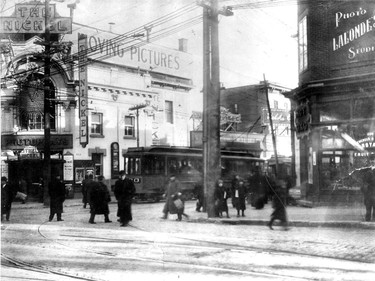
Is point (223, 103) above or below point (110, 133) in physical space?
above

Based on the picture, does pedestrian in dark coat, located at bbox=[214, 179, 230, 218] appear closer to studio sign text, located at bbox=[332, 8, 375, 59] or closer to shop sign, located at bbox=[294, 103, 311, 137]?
shop sign, located at bbox=[294, 103, 311, 137]

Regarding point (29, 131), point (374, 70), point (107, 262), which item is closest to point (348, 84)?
point (374, 70)

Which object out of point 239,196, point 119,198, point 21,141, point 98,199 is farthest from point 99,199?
point 21,141

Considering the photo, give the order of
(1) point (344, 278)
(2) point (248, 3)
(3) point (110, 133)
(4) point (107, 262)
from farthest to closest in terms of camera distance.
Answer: (3) point (110, 133) < (2) point (248, 3) < (4) point (107, 262) < (1) point (344, 278)

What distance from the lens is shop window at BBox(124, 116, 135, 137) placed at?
2973 cm

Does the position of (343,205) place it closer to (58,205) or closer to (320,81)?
(320,81)

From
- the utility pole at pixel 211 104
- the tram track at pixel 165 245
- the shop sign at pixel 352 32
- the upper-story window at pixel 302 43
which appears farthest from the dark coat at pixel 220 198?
the upper-story window at pixel 302 43

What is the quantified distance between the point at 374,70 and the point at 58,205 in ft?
35.9

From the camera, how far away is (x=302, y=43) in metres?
19.0

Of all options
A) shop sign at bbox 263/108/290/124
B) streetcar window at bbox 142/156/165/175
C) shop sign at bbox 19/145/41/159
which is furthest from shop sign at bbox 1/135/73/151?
shop sign at bbox 263/108/290/124

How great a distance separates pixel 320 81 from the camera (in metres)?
17.2

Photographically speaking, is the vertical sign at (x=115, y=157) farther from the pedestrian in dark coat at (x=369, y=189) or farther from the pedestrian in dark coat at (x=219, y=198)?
the pedestrian in dark coat at (x=369, y=189)

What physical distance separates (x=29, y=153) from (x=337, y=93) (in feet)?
56.1

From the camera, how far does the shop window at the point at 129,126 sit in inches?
1171
